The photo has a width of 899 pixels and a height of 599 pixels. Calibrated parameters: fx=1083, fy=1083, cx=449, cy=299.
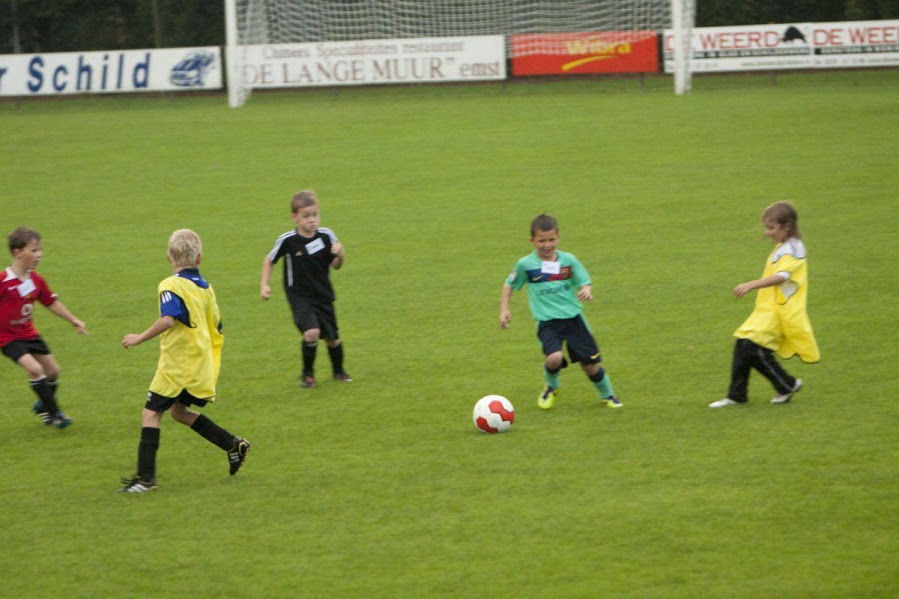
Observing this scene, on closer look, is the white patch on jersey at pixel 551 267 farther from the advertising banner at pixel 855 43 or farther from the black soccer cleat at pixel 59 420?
the advertising banner at pixel 855 43

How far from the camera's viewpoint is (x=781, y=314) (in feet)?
23.2

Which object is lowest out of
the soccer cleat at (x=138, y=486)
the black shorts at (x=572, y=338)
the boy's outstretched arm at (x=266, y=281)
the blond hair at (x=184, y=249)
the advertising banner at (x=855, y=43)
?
the soccer cleat at (x=138, y=486)

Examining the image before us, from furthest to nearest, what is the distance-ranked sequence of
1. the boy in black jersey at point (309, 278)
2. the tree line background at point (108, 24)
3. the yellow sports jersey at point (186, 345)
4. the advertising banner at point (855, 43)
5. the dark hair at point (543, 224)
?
the tree line background at point (108, 24) < the advertising banner at point (855, 43) < the boy in black jersey at point (309, 278) < the dark hair at point (543, 224) < the yellow sports jersey at point (186, 345)

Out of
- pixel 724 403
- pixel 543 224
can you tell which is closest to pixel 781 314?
pixel 724 403

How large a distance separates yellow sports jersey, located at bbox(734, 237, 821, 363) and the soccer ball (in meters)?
1.60

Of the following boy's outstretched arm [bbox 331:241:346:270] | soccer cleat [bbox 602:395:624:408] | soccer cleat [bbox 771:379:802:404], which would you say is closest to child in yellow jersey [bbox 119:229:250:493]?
boy's outstretched arm [bbox 331:241:346:270]

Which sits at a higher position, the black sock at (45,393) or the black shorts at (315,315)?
the black shorts at (315,315)

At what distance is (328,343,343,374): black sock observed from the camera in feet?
28.3

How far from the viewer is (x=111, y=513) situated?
5938 mm

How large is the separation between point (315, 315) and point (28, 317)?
6.84 ft

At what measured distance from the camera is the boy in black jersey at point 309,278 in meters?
8.31

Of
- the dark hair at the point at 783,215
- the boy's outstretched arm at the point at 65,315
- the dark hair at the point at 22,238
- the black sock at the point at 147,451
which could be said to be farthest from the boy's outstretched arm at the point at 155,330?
the dark hair at the point at 783,215

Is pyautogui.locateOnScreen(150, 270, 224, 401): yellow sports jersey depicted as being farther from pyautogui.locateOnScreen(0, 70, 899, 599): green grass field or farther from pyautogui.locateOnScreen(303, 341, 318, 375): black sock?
pyautogui.locateOnScreen(303, 341, 318, 375): black sock

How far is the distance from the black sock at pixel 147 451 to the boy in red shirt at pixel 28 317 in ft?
4.92
